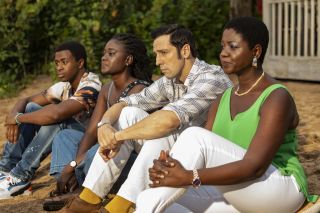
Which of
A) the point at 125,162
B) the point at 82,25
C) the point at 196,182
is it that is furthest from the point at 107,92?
the point at 82,25

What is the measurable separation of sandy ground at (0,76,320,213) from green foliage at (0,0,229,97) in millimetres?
1108

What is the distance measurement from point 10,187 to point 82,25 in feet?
17.0

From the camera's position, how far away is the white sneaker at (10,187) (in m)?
5.05

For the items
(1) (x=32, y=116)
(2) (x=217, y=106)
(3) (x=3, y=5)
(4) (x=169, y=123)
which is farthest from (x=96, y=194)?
(3) (x=3, y=5)

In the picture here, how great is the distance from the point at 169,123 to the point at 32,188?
1995 millimetres

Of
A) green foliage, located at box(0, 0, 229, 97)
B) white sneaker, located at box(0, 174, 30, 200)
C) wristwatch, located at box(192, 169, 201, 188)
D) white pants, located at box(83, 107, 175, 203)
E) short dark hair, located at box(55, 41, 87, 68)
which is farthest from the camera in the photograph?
green foliage, located at box(0, 0, 229, 97)

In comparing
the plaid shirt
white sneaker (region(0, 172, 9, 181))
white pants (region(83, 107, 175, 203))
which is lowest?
white sneaker (region(0, 172, 9, 181))

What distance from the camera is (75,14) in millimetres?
10242

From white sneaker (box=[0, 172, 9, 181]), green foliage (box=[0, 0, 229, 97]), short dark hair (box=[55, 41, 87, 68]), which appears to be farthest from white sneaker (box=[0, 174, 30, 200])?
green foliage (box=[0, 0, 229, 97])

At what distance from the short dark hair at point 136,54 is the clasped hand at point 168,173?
1.63m

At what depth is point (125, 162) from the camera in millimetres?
4059

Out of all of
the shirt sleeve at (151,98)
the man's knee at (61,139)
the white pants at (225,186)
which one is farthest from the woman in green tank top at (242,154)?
the man's knee at (61,139)

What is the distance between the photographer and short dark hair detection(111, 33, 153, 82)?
477 centimetres

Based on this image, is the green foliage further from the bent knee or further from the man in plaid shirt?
the bent knee
